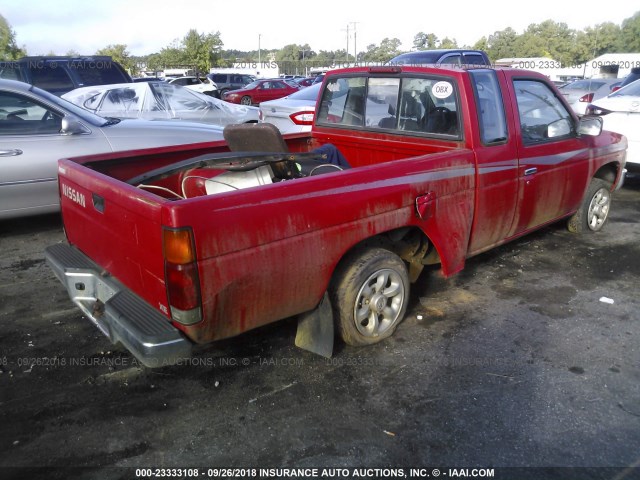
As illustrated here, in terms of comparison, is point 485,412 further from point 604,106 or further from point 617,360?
point 604,106

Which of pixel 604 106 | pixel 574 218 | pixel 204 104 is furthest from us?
pixel 204 104

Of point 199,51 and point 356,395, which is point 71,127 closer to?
point 356,395

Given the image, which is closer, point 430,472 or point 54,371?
point 430,472

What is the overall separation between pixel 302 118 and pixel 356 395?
20.9ft

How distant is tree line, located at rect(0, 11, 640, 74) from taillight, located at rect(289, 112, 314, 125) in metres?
49.8

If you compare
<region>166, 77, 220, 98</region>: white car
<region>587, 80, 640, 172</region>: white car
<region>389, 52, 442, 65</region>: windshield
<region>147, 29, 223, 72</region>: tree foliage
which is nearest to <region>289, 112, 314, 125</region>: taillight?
<region>389, 52, 442, 65</region>: windshield

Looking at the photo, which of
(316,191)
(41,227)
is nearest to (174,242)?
(316,191)

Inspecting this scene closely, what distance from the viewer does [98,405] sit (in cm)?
291

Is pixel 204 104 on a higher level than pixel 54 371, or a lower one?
higher

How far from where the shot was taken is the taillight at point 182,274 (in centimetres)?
230

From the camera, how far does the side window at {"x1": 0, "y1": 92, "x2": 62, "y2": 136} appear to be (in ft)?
17.5

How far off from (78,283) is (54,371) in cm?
60

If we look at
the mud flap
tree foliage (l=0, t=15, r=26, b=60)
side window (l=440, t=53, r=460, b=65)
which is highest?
tree foliage (l=0, t=15, r=26, b=60)

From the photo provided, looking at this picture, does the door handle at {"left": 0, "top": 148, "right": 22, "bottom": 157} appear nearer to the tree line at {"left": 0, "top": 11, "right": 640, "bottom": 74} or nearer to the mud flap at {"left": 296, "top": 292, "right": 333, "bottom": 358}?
the mud flap at {"left": 296, "top": 292, "right": 333, "bottom": 358}
